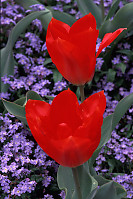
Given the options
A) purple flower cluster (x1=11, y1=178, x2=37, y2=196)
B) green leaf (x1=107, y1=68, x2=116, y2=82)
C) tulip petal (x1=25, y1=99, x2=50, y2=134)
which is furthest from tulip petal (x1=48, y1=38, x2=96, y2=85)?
green leaf (x1=107, y1=68, x2=116, y2=82)

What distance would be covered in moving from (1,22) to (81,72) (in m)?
1.78

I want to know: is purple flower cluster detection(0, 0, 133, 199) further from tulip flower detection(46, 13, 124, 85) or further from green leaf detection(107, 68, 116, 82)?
tulip flower detection(46, 13, 124, 85)

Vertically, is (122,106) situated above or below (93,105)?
below

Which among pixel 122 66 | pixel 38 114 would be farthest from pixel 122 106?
pixel 122 66

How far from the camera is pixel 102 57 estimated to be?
2.66 metres

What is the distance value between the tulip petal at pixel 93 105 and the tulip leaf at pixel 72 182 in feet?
0.99

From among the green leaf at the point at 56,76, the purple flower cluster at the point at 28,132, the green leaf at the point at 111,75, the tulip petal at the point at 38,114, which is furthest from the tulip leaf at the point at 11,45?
the tulip petal at the point at 38,114

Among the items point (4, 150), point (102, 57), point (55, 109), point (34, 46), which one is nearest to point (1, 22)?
point (34, 46)

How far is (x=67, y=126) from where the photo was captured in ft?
3.28

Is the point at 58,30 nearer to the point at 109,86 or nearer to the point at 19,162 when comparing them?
the point at 19,162

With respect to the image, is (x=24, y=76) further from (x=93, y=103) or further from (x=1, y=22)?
(x=93, y=103)

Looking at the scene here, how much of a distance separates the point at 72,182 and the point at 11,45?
122 centimetres

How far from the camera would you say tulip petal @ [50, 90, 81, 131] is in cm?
109

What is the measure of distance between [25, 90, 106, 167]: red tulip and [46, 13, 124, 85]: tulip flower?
17cm
